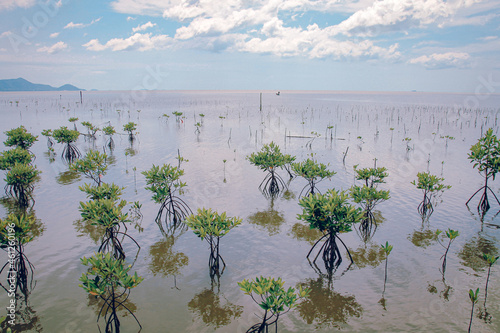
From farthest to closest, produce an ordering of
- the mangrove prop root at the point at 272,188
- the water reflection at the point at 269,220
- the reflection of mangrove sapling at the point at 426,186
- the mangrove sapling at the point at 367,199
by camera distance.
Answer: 1. the mangrove prop root at the point at 272,188
2. the reflection of mangrove sapling at the point at 426,186
3. the water reflection at the point at 269,220
4. the mangrove sapling at the point at 367,199

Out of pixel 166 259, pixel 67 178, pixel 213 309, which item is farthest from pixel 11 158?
pixel 213 309

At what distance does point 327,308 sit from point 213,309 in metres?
3.19

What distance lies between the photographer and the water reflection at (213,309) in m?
7.96

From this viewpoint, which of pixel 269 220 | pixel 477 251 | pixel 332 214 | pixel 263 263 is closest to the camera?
pixel 332 214

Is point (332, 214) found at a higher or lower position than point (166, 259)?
higher

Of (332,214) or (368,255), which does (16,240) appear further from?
(368,255)

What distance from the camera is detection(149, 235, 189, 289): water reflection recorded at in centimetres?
1007

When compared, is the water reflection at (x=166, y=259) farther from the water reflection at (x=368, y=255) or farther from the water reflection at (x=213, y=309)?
the water reflection at (x=368, y=255)

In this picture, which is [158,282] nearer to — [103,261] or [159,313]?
[159,313]

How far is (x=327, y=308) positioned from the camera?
8.45 m

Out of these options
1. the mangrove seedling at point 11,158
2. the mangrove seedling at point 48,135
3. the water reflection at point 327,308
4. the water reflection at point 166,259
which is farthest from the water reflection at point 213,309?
the mangrove seedling at point 48,135

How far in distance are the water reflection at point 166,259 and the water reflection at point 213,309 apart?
43.5 inches

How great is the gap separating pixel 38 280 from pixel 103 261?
411 centimetres

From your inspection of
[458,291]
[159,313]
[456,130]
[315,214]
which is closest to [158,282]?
[159,313]
